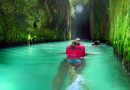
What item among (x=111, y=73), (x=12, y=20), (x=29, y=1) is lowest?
(x=111, y=73)

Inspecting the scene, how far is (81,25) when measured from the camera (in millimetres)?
80125

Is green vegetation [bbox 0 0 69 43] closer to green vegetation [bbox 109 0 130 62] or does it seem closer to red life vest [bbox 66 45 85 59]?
green vegetation [bbox 109 0 130 62]

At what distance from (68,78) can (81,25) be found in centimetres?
6741

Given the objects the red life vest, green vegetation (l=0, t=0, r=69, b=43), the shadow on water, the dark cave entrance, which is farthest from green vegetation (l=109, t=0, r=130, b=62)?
the dark cave entrance

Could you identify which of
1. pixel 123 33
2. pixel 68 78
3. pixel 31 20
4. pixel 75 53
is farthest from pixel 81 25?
pixel 68 78

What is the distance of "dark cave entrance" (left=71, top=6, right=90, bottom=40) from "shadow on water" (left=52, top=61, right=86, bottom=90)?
198ft

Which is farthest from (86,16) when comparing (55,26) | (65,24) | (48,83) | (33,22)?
(48,83)

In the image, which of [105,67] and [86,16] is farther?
[86,16]

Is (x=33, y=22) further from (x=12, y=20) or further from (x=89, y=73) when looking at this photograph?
(x=89, y=73)

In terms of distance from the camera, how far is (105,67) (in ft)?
60.0

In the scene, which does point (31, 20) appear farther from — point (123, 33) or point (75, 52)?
point (75, 52)

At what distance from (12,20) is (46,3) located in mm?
16481

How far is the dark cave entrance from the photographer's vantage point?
76562mm

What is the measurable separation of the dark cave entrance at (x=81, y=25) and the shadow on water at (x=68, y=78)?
60269mm
